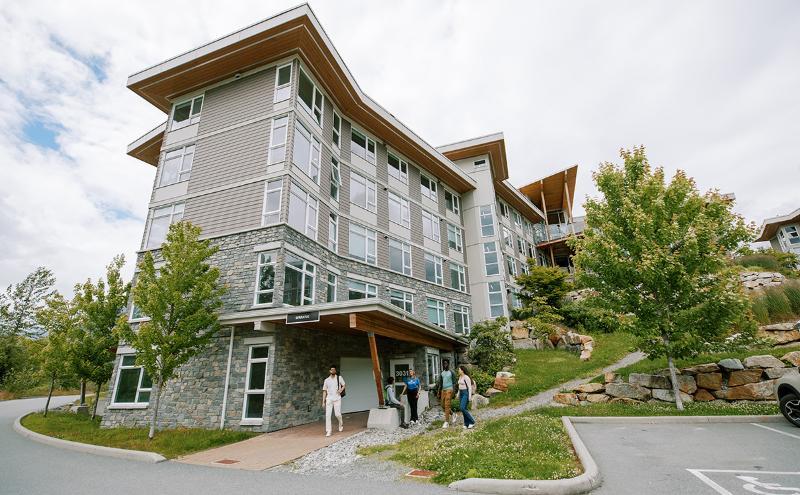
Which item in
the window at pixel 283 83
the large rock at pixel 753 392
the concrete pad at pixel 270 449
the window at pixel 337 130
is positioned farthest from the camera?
the window at pixel 337 130

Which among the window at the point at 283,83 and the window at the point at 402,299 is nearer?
the window at the point at 283,83

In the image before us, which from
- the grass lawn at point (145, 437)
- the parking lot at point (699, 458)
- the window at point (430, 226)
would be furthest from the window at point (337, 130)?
the parking lot at point (699, 458)

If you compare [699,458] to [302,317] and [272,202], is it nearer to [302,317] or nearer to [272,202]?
[302,317]

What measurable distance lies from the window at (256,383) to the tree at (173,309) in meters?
1.60

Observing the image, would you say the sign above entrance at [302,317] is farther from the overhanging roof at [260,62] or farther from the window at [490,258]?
the window at [490,258]

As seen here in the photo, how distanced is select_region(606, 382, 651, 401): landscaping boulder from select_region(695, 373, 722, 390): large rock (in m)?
1.42

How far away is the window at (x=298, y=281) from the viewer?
1383cm

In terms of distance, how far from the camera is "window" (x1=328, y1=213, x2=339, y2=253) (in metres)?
17.7

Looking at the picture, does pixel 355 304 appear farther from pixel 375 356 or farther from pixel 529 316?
pixel 529 316

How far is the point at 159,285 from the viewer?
459 inches

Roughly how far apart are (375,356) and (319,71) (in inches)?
538

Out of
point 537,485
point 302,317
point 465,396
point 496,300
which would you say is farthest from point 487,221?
point 537,485

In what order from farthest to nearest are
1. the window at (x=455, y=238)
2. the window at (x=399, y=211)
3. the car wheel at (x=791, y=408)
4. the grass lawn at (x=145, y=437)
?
the window at (x=455, y=238) < the window at (x=399, y=211) < the grass lawn at (x=145, y=437) < the car wheel at (x=791, y=408)

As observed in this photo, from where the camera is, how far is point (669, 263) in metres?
10.7
